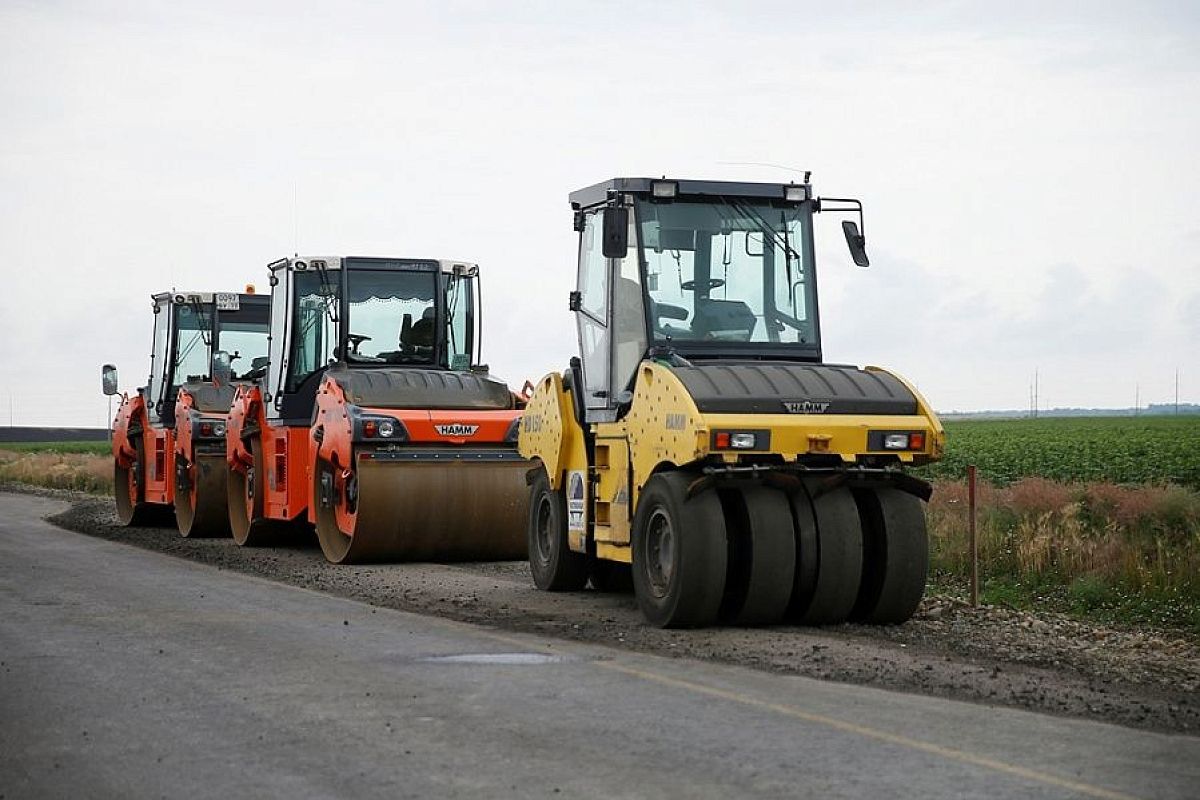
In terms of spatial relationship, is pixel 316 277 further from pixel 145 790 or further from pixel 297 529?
pixel 145 790

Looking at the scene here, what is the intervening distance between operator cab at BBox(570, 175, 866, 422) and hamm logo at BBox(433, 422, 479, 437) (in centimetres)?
468

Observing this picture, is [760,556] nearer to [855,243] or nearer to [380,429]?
[855,243]

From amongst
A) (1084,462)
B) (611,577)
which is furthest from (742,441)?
(1084,462)

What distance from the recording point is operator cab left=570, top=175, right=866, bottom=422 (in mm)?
13852

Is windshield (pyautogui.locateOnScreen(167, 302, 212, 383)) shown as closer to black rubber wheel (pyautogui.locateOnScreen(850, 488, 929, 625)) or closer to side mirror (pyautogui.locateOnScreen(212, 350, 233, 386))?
side mirror (pyautogui.locateOnScreen(212, 350, 233, 386))

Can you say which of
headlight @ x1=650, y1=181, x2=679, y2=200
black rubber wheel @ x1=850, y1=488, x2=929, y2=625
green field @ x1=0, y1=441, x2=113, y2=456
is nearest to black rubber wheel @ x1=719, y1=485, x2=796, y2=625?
black rubber wheel @ x1=850, y1=488, x2=929, y2=625

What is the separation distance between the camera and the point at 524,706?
29.9ft

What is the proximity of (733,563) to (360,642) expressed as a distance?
2.66 m

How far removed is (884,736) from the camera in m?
8.17

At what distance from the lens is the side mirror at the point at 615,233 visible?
13.2 m

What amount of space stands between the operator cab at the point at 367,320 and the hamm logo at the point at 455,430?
92.5 inches

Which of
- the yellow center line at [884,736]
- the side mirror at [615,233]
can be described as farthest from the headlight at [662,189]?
the yellow center line at [884,736]

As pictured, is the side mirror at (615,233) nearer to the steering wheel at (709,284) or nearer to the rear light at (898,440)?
the steering wheel at (709,284)

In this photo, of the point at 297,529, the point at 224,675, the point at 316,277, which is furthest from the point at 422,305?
the point at 224,675
